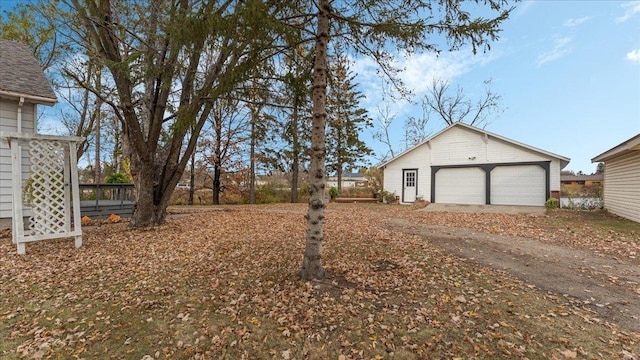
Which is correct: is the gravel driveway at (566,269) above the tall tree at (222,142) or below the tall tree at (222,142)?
below

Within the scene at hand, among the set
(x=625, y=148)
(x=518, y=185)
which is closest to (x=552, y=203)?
(x=518, y=185)

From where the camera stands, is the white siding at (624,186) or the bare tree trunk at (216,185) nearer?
the white siding at (624,186)

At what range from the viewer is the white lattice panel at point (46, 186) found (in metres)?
5.16

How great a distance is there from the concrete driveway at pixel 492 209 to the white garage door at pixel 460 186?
778mm

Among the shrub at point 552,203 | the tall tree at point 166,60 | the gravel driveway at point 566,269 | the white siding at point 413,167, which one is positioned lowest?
the gravel driveway at point 566,269

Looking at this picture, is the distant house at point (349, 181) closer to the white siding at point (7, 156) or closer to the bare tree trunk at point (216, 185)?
the bare tree trunk at point (216, 185)

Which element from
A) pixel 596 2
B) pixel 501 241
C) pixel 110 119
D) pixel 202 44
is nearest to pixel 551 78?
pixel 596 2

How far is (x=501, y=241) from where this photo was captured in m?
6.47

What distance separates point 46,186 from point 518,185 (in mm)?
17508

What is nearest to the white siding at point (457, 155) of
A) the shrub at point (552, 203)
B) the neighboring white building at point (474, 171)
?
the neighboring white building at point (474, 171)

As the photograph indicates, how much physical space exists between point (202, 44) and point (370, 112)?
66.3ft

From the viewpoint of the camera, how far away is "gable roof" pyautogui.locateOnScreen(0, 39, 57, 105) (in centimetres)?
665

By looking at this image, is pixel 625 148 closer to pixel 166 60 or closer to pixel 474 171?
pixel 474 171

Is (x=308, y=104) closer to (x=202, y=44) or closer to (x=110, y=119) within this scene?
(x=202, y=44)
